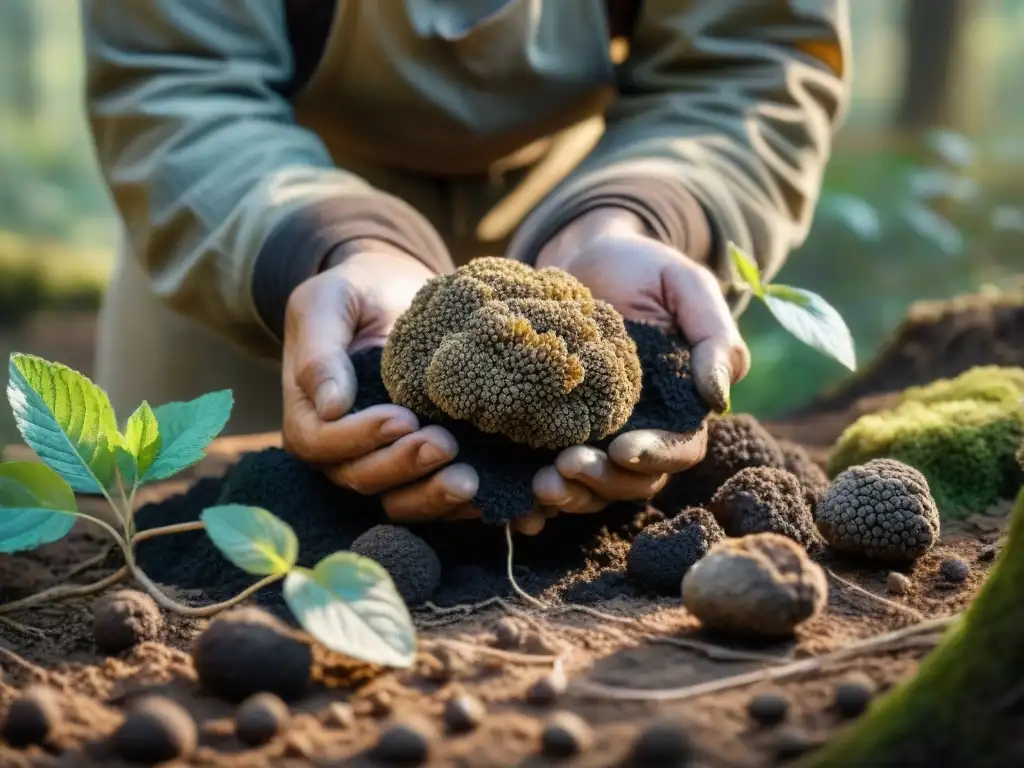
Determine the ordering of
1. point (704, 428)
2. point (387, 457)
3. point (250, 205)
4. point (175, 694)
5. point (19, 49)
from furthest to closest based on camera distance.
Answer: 1. point (19, 49)
2. point (250, 205)
3. point (704, 428)
4. point (387, 457)
5. point (175, 694)

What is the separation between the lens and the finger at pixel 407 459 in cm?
174

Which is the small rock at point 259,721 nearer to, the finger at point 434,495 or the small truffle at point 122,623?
the small truffle at point 122,623

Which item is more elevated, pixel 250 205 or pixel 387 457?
pixel 250 205

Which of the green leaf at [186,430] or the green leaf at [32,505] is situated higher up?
the green leaf at [186,430]

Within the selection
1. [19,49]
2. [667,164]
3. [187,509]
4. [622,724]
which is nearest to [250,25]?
[667,164]

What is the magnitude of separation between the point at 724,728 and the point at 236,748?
1.85 feet

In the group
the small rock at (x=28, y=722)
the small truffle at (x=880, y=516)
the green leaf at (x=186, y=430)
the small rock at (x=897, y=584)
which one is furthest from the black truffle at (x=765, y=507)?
the small rock at (x=28, y=722)

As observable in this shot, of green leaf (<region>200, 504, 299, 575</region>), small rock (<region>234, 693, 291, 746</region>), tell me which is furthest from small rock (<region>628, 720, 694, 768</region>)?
green leaf (<region>200, 504, 299, 575</region>)

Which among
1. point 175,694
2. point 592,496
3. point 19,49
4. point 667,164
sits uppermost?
point 667,164

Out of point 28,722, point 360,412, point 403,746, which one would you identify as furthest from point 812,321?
point 28,722

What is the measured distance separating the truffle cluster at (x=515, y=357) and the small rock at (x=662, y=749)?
70 centimetres

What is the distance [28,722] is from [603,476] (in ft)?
3.09

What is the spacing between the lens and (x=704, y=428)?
1945 mm

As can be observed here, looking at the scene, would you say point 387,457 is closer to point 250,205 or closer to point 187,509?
point 187,509
